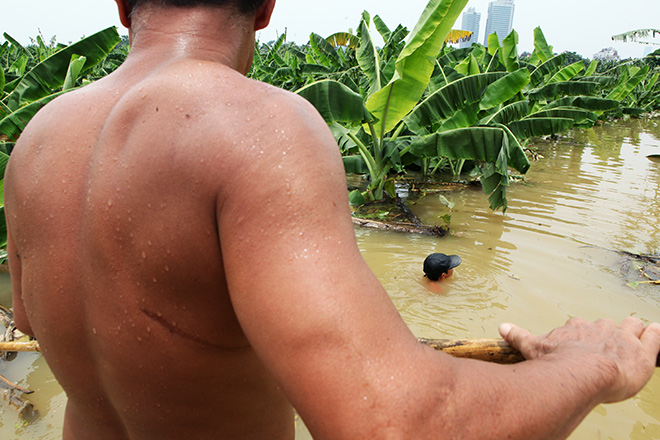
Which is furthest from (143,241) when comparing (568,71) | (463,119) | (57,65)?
(568,71)

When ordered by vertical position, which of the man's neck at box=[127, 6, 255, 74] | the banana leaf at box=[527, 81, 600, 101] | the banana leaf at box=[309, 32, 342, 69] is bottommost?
the banana leaf at box=[527, 81, 600, 101]

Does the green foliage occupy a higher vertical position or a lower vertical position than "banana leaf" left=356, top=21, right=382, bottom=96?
lower

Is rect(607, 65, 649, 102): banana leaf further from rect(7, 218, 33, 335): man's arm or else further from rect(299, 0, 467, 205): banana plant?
rect(7, 218, 33, 335): man's arm

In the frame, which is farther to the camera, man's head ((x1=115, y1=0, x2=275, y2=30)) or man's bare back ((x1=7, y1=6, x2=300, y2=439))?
man's head ((x1=115, y1=0, x2=275, y2=30))

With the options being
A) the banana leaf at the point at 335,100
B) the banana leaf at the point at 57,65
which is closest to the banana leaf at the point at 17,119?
the banana leaf at the point at 57,65

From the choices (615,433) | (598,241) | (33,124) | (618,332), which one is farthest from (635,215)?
(33,124)

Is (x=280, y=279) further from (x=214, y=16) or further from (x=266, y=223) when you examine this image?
(x=214, y=16)

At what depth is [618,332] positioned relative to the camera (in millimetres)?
945

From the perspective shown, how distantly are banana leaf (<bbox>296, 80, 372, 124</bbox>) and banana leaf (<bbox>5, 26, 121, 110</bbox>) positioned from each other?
2075mm

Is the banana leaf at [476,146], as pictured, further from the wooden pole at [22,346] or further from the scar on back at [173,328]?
the scar on back at [173,328]

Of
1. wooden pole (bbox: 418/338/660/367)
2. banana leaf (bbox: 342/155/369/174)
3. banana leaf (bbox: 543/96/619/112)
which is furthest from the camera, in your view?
banana leaf (bbox: 543/96/619/112)

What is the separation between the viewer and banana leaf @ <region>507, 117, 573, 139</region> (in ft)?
20.4

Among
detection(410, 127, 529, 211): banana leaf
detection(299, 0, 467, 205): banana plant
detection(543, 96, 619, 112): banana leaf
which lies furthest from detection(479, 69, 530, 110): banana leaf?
detection(543, 96, 619, 112): banana leaf

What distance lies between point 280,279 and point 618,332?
2.53ft
